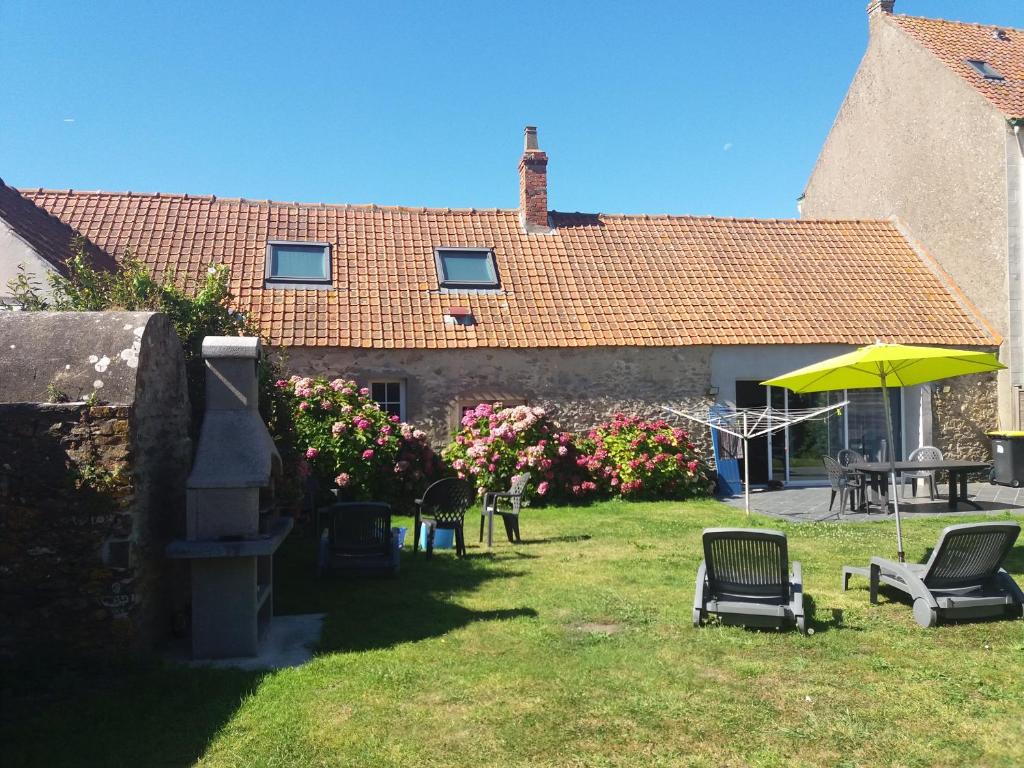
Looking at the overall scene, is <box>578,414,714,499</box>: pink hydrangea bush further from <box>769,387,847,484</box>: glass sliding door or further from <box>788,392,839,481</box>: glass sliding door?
<box>788,392,839,481</box>: glass sliding door

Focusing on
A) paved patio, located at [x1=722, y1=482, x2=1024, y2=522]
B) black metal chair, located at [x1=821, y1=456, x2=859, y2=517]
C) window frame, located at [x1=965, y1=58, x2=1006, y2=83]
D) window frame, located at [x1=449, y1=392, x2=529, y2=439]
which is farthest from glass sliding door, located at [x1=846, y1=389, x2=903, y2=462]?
window frame, located at [x1=965, y1=58, x2=1006, y2=83]

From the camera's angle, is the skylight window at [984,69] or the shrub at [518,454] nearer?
the shrub at [518,454]

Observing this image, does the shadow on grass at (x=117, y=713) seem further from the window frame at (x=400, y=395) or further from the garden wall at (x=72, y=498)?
the window frame at (x=400, y=395)

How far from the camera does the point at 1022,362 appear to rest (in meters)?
16.0

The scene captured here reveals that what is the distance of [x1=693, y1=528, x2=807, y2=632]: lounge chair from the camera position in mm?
6293

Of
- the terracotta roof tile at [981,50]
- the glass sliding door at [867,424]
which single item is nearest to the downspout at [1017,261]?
the terracotta roof tile at [981,50]

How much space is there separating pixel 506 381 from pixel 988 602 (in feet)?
31.1

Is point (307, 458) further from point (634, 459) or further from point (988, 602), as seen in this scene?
point (988, 602)

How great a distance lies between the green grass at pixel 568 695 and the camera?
4.31 m

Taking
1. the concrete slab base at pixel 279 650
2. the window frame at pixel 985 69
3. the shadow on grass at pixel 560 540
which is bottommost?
the concrete slab base at pixel 279 650

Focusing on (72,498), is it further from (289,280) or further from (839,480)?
(289,280)

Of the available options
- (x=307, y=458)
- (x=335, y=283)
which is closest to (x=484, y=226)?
(x=335, y=283)

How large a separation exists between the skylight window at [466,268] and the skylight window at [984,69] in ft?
36.1

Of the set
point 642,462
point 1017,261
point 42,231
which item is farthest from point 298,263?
point 1017,261
